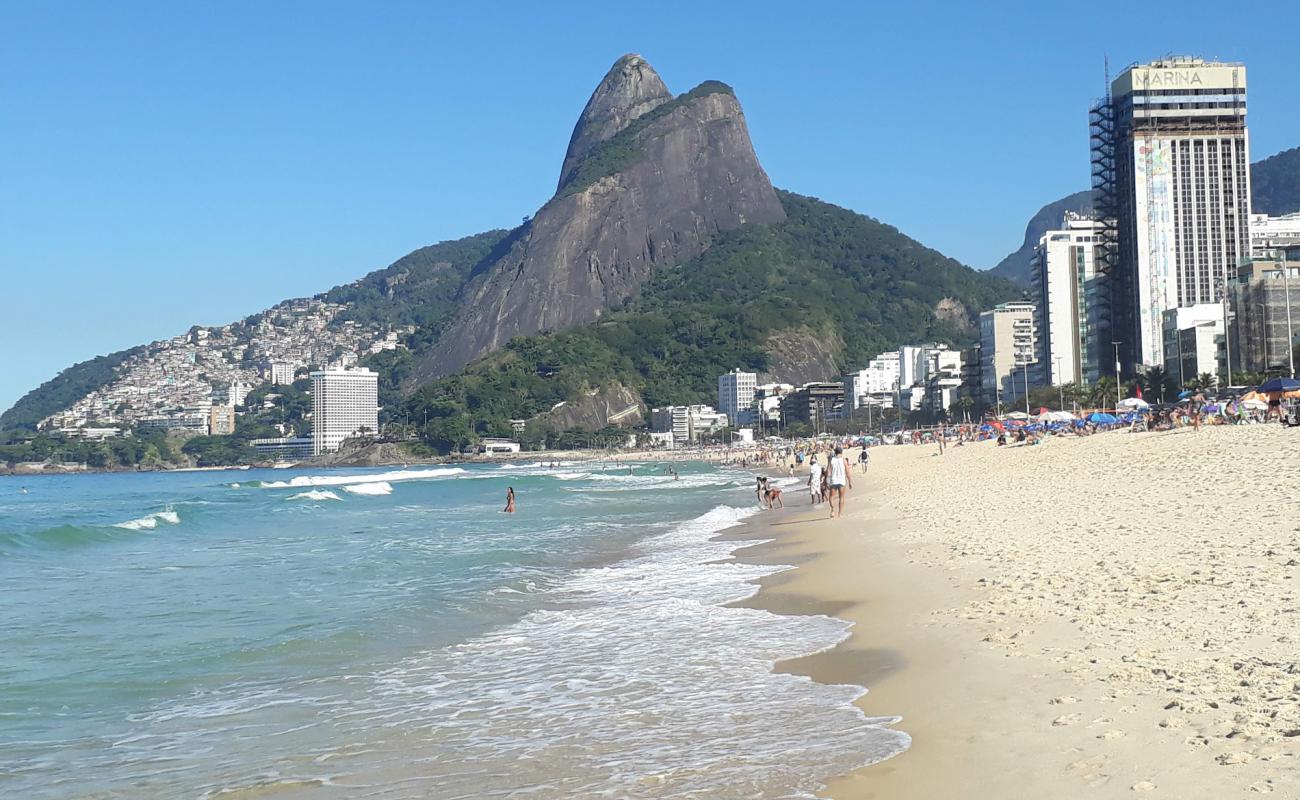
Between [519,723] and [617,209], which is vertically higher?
[617,209]

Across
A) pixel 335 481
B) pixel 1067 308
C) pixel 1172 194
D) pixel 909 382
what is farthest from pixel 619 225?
pixel 1172 194

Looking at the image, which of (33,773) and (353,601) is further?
(353,601)

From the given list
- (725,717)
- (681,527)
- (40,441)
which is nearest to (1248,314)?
(681,527)

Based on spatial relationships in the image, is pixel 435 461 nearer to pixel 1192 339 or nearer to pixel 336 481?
pixel 336 481

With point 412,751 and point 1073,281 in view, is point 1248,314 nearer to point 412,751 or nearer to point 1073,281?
point 1073,281

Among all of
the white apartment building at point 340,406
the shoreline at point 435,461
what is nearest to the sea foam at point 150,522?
the shoreline at point 435,461

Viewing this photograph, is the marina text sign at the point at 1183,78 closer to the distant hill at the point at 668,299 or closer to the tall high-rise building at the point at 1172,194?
the tall high-rise building at the point at 1172,194
